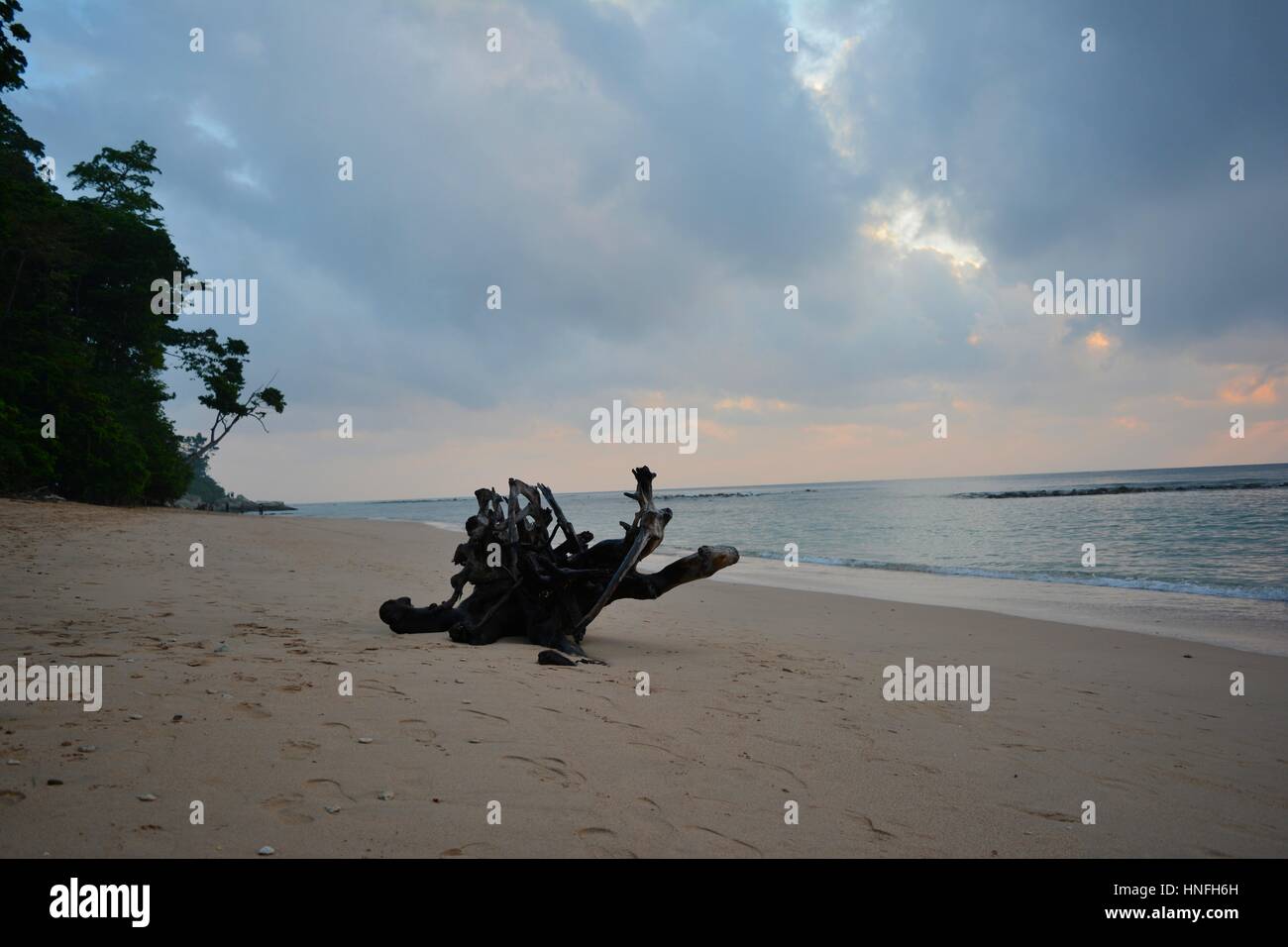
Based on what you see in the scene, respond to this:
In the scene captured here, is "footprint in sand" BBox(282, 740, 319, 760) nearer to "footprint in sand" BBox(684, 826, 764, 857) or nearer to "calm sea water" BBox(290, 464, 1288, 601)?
"footprint in sand" BBox(684, 826, 764, 857)

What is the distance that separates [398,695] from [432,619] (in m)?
3.32

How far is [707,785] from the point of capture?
3.92 meters

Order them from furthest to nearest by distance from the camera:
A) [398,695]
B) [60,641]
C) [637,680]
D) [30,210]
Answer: [30,210] → [637,680] → [60,641] → [398,695]

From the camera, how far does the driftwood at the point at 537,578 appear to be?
789cm

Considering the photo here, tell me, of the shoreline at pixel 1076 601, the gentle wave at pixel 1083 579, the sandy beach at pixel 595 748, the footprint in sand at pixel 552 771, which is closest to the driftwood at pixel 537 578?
the sandy beach at pixel 595 748

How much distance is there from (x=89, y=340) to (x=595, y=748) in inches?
1677

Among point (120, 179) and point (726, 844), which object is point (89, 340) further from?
point (726, 844)

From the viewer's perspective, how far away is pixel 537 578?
8.22 m

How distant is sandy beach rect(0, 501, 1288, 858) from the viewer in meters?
3.17

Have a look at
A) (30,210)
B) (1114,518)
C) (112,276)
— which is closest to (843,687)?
(30,210)

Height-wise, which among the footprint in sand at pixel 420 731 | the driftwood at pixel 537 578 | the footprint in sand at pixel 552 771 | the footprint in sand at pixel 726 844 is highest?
the driftwood at pixel 537 578

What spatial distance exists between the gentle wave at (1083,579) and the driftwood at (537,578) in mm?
13882

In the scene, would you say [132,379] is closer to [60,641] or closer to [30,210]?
[30,210]

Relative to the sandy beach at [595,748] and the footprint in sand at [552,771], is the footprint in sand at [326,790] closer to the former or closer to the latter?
the sandy beach at [595,748]
